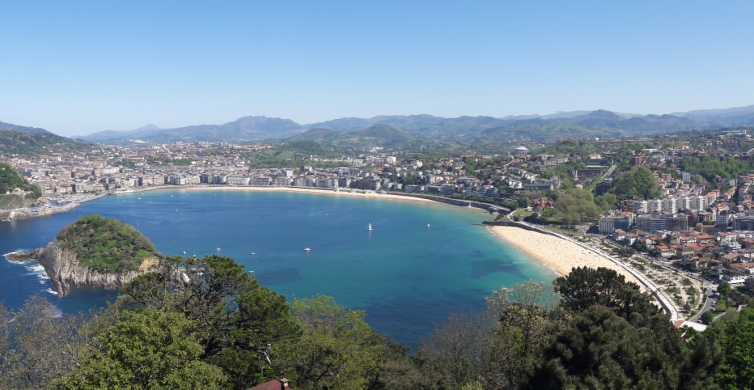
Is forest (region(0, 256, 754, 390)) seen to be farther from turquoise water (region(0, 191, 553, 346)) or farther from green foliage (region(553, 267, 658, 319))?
turquoise water (region(0, 191, 553, 346))

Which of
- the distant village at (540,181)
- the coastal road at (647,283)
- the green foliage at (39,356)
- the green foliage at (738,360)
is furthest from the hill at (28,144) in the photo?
the green foliage at (738,360)

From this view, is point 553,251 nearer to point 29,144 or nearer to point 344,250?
point 344,250

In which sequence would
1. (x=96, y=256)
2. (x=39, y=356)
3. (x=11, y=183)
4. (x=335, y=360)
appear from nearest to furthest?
(x=39, y=356)
(x=335, y=360)
(x=96, y=256)
(x=11, y=183)

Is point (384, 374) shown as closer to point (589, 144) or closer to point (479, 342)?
point (479, 342)

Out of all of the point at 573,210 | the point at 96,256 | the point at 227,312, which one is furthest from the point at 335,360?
the point at 573,210

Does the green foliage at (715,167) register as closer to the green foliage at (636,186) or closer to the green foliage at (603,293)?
the green foliage at (636,186)
